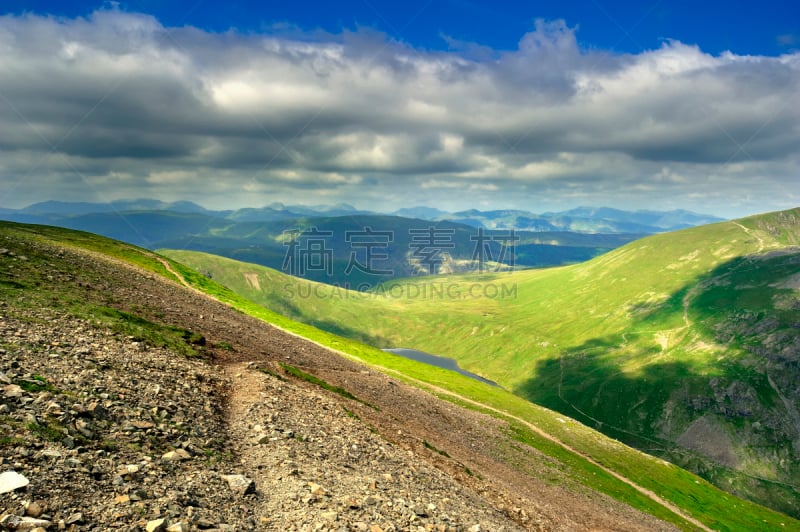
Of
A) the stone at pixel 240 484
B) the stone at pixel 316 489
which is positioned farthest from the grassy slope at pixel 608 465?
the stone at pixel 240 484

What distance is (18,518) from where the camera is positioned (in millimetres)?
11445

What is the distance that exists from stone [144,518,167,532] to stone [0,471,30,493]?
12.8ft

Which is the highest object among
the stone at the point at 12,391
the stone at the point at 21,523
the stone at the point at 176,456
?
the stone at the point at 12,391

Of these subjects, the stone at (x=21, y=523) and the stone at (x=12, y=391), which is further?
the stone at (x=12, y=391)

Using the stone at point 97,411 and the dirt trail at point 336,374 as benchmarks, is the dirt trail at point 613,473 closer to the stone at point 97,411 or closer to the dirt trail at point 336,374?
the dirt trail at point 336,374

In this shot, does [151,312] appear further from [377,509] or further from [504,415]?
[504,415]

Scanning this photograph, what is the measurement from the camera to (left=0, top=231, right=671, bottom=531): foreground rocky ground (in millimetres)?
14367

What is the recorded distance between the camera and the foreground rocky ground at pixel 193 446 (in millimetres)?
14367

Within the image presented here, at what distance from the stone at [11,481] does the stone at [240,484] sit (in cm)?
735

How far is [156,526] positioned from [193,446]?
23.9 feet

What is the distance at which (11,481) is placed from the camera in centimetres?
1262

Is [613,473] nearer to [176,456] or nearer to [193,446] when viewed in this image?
[193,446]

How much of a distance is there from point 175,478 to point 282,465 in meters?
5.56

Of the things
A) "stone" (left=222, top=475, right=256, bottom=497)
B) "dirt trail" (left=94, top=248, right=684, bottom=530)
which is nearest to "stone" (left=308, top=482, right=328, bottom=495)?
"stone" (left=222, top=475, right=256, bottom=497)
